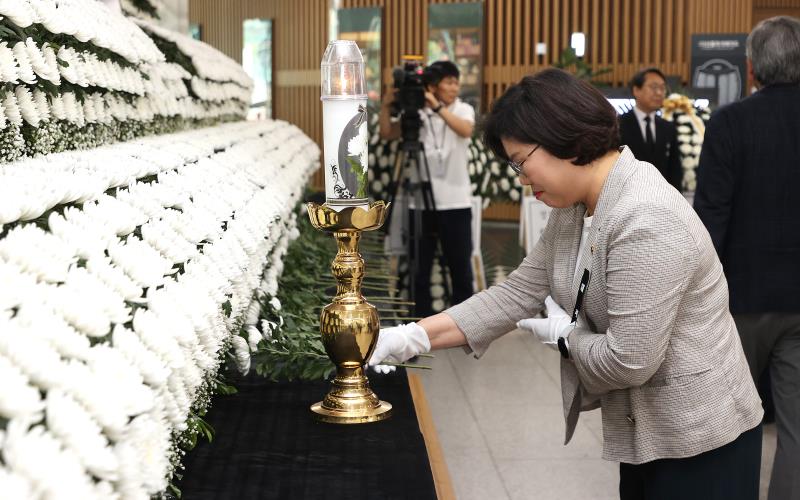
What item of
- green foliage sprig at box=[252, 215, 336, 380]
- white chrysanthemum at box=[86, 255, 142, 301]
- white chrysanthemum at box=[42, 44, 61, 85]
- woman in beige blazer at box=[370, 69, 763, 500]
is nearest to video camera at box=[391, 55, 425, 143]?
green foliage sprig at box=[252, 215, 336, 380]

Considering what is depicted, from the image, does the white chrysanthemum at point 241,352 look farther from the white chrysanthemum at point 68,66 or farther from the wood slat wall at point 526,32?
the wood slat wall at point 526,32

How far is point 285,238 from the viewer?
8.57 feet

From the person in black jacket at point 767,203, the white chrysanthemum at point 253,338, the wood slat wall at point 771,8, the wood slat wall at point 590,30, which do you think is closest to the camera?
the white chrysanthemum at point 253,338

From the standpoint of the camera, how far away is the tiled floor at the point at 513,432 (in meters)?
3.43

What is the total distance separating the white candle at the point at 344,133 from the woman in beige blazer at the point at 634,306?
313 mm

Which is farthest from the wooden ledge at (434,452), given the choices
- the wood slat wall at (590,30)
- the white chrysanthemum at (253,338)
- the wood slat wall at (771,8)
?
the wood slat wall at (771,8)

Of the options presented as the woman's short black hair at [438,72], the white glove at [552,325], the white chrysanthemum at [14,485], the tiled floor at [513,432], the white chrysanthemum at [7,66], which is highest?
the woman's short black hair at [438,72]

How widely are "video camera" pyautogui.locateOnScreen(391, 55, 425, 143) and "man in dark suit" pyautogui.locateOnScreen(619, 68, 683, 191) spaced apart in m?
1.13

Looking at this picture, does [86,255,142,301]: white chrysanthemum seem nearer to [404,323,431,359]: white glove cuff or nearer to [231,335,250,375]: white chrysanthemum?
[231,335,250,375]: white chrysanthemum

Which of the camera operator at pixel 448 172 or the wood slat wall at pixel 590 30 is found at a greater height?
the wood slat wall at pixel 590 30

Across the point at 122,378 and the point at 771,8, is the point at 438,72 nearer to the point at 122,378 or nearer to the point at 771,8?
the point at 122,378

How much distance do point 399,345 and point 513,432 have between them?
2.27m

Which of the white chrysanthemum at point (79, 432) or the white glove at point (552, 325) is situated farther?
the white glove at point (552, 325)

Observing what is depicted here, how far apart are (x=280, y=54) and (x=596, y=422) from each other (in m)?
10.4
